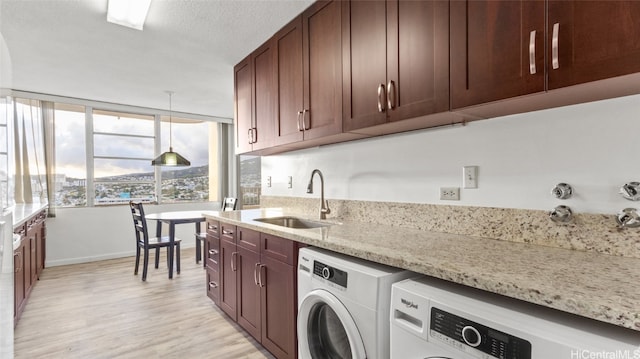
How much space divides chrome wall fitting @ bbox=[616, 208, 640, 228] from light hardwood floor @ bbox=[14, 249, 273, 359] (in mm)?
2052

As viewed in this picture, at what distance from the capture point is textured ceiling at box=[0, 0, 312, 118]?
2.23 meters

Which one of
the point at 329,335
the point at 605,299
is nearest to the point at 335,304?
the point at 329,335

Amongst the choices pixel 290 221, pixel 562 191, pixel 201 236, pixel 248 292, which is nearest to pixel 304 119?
pixel 290 221

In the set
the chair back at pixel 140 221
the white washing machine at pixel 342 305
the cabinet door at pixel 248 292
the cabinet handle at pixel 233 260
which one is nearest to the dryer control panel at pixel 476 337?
the white washing machine at pixel 342 305

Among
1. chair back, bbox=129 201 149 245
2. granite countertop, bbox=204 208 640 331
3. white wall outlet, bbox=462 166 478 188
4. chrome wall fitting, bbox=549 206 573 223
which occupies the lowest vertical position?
chair back, bbox=129 201 149 245

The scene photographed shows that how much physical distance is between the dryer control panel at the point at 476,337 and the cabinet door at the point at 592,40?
0.85 m

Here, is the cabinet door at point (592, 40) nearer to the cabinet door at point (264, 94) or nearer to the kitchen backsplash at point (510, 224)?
the kitchen backsplash at point (510, 224)

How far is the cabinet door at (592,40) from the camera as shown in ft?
3.13

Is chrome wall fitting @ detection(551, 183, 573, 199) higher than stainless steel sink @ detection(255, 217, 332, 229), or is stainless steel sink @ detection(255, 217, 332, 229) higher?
chrome wall fitting @ detection(551, 183, 573, 199)

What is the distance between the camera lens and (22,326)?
258 cm

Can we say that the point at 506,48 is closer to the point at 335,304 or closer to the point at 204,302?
the point at 335,304

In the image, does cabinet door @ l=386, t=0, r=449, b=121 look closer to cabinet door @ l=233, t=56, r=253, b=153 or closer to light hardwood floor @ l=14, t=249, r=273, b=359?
cabinet door @ l=233, t=56, r=253, b=153

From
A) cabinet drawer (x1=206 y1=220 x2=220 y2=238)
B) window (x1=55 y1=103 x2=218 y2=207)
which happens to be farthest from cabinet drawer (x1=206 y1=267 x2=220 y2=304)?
window (x1=55 y1=103 x2=218 y2=207)

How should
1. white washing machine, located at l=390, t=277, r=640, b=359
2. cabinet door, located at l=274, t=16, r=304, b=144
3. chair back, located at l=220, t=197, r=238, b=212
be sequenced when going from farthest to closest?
chair back, located at l=220, t=197, r=238, b=212 < cabinet door, located at l=274, t=16, r=304, b=144 < white washing machine, located at l=390, t=277, r=640, b=359
